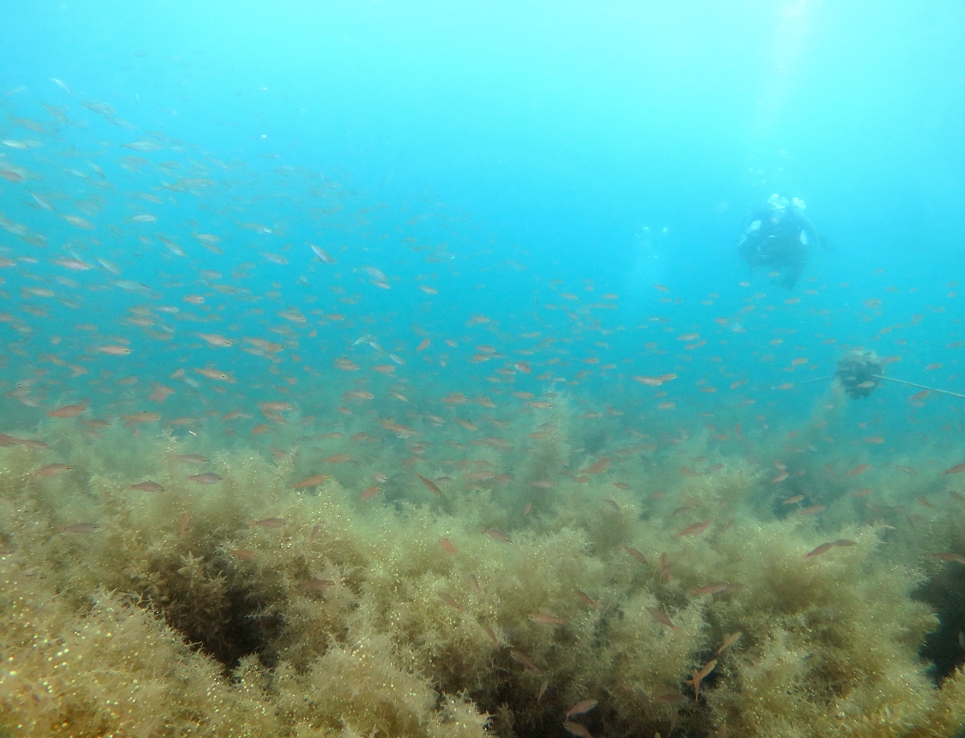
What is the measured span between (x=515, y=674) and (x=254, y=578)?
6.86ft

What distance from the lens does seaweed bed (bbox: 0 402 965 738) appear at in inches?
92.8

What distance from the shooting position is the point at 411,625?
118 inches

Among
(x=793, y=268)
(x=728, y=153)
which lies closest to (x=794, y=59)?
(x=728, y=153)

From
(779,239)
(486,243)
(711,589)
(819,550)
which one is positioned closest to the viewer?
(711,589)

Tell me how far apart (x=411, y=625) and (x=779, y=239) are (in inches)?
925

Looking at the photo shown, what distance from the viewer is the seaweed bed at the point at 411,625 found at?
2357 millimetres

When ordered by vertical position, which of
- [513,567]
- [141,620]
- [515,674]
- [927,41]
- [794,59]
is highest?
[794,59]

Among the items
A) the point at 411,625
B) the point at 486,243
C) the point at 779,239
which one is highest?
the point at 779,239

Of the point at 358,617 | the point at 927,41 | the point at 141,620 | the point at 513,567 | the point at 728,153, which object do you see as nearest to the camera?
the point at 141,620

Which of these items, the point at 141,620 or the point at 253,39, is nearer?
the point at 141,620

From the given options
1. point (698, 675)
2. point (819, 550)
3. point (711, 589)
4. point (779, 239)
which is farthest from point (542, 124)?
point (698, 675)

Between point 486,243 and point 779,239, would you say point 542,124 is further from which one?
point 779,239

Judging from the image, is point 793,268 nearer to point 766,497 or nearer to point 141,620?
point 766,497

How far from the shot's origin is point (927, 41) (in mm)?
30344
